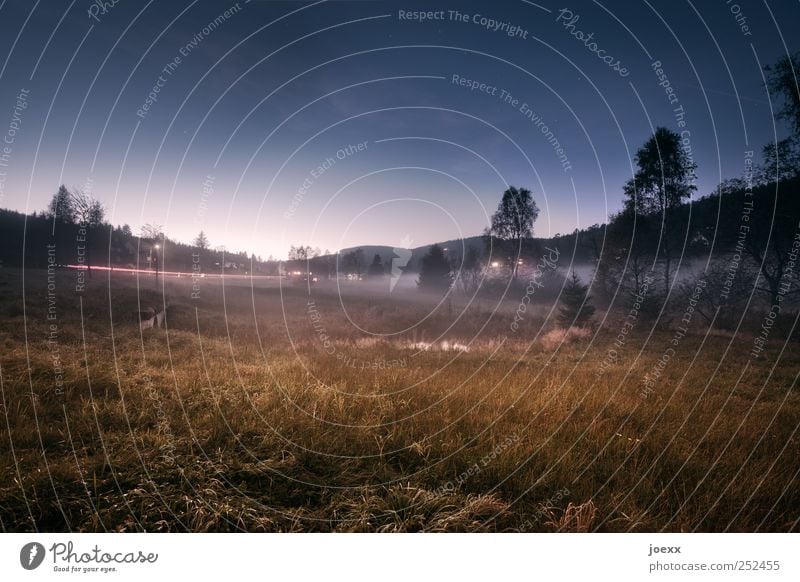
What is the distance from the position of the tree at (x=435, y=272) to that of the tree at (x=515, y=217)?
22011 millimetres

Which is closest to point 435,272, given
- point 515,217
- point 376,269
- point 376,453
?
point 515,217

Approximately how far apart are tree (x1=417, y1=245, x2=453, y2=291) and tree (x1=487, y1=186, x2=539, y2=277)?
72.2ft

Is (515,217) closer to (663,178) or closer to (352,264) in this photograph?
(663,178)

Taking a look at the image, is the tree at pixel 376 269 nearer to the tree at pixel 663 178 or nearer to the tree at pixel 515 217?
the tree at pixel 515 217

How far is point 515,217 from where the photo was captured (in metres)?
41.8

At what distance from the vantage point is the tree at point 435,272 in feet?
217

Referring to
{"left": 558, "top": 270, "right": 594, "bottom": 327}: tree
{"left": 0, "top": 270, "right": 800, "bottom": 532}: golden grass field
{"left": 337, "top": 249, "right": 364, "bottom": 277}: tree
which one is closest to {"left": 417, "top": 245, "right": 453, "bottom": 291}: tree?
{"left": 558, "top": 270, "right": 594, "bottom": 327}: tree

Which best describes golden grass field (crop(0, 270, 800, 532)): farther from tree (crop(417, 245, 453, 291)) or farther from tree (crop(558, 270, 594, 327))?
tree (crop(417, 245, 453, 291))

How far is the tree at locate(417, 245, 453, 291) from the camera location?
66.0 meters

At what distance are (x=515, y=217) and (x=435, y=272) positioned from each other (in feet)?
94.2
